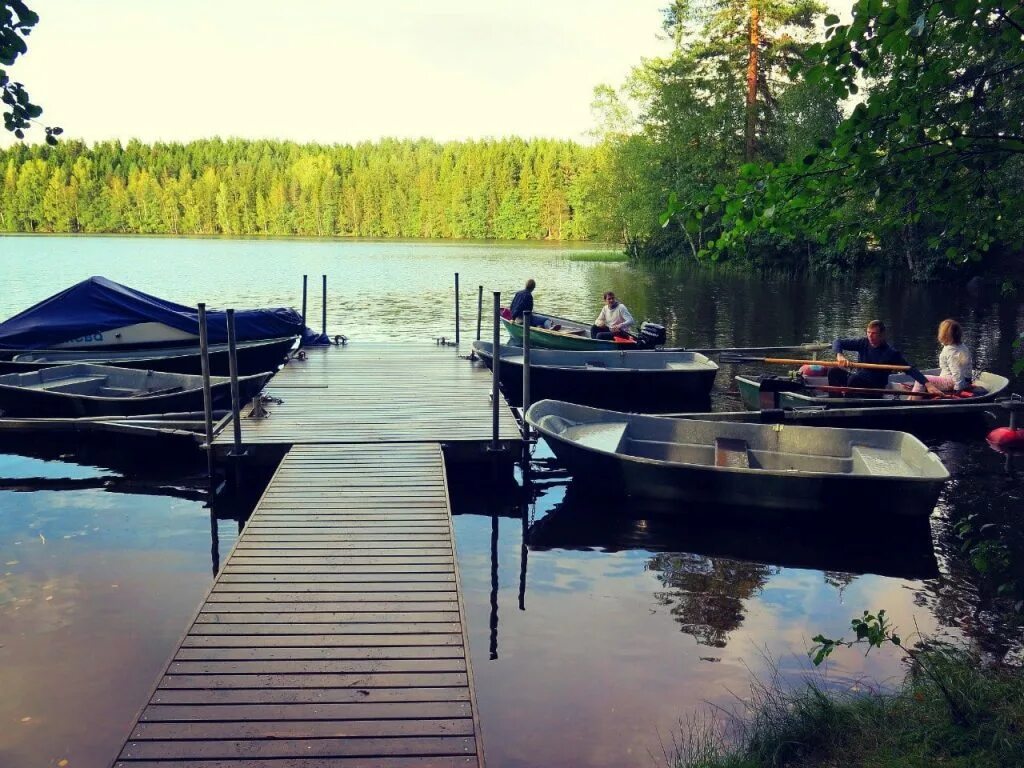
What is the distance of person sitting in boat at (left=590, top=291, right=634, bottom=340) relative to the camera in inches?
688

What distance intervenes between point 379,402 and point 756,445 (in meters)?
5.45

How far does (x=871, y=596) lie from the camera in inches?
317

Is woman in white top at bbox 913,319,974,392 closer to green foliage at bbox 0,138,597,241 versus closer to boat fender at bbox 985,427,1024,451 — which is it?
boat fender at bbox 985,427,1024,451

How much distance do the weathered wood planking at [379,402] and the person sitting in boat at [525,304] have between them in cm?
179

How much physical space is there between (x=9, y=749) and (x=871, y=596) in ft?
22.2

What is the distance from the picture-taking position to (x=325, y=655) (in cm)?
547

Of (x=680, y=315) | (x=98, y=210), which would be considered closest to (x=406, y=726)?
(x=680, y=315)

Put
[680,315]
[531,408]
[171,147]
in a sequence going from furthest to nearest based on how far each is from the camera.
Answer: [171,147] → [680,315] → [531,408]

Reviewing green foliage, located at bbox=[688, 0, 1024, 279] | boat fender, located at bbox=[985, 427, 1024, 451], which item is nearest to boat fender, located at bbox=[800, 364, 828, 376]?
boat fender, located at bbox=[985, 427, 1024, 451]

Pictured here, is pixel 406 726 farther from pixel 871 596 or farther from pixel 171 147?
pixel 171 147

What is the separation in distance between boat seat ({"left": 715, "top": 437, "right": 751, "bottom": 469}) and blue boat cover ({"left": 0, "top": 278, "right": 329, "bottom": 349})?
994cm

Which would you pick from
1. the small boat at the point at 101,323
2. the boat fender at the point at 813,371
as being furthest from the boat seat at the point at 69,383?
the boat fender at the point at 813,371

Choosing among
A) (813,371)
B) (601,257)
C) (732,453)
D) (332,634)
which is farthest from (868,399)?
(601,257)

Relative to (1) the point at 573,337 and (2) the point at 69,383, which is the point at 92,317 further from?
(1) the point at 573,337
